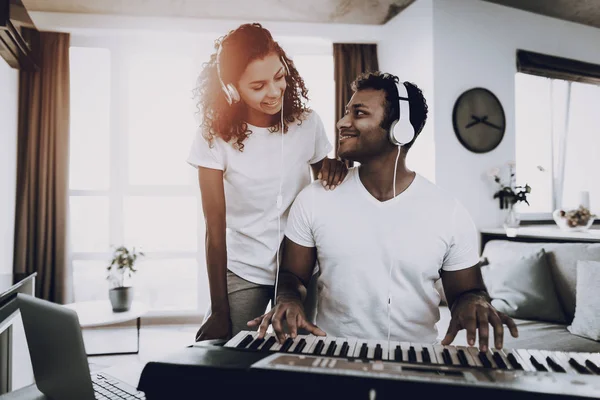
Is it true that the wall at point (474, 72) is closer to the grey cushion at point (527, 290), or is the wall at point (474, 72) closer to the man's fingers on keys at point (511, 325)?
the grey cushion at point (527, 290)

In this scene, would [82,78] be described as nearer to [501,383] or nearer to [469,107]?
[469,107]

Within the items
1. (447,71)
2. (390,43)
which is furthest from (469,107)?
(390,43)

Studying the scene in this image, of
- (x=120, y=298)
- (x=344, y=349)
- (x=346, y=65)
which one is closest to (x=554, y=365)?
(x=344, y=349)

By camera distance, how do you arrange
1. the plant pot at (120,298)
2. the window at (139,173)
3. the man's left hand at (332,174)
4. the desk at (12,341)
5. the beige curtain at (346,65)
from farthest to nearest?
the beige curtain at (346,65), the window at (139,173), the plant pot at (120,298), the desk at (12,341), the man's left hand at (332,174)

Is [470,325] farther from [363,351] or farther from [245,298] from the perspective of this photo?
[245,298]

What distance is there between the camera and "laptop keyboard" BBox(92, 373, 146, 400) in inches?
39.9

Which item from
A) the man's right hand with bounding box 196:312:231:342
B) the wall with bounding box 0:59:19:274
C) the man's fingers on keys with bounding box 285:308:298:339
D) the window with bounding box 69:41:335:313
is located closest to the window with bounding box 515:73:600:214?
the window with bounding box 69:41:335:313

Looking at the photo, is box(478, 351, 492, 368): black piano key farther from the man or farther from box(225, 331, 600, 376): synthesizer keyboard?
the man

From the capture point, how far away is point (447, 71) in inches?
151

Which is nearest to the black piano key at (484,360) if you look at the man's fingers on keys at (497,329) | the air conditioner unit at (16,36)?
the man's fingers on keys at (497,329)

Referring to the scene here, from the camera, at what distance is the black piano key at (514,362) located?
73cm

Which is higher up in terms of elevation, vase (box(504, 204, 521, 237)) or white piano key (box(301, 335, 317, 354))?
vase (box(504, 204, 521, 237))

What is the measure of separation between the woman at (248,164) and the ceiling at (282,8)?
277 centimetres

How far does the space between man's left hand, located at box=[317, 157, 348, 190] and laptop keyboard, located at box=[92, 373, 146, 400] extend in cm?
82
